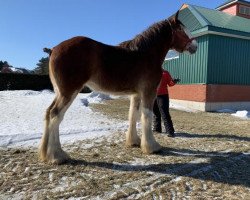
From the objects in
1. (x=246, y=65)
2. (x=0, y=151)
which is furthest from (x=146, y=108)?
(x=246, y=65)

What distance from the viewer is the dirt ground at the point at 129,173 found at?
167 inches

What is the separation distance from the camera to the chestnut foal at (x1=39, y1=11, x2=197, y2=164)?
526cm

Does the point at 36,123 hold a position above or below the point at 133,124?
below

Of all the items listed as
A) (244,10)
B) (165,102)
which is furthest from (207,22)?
(244,10)

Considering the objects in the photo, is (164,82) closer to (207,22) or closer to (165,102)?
(165,102)

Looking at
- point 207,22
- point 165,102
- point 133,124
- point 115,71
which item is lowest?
point 133,124

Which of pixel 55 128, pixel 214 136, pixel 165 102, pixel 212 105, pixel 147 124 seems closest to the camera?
pixel 55 128

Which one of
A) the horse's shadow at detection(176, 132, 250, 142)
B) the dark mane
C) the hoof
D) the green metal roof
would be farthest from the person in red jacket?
the green metal roof

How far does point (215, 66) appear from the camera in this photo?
15617mm

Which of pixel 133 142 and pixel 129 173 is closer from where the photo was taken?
pixel 129 173

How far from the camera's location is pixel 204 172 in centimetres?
520

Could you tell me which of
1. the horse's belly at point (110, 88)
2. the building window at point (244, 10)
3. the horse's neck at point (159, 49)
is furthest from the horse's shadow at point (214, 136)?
the building window at point (244, 10)

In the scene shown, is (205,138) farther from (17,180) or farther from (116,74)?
(17,180)

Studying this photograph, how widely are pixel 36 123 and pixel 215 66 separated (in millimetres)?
9915
